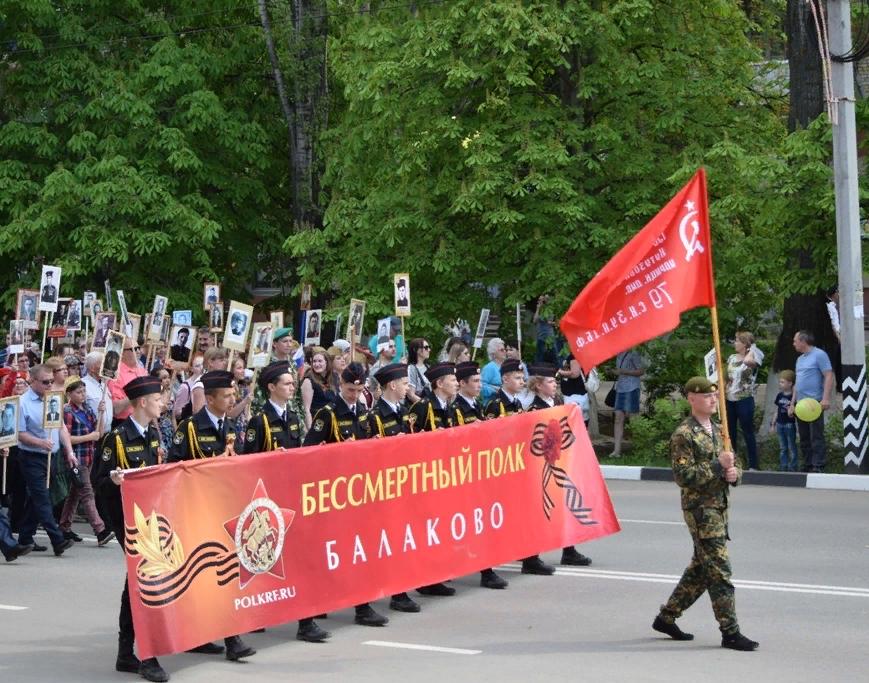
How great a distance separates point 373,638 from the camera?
1052 cm

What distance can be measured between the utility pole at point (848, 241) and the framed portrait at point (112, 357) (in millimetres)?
9181

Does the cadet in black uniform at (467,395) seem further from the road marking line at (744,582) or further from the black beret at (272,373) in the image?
the black beret at (272,373)

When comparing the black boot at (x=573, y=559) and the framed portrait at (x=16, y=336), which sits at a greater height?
the framed portrait at (x=16, y=336)

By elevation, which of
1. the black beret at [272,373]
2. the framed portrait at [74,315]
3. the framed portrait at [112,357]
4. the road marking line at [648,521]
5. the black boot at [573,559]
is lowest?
the black boot at [573,559]

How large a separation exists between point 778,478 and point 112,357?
341 inches

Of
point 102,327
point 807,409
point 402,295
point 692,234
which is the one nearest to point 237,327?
point 102,327

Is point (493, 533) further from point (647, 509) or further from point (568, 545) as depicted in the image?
point (647, 509)

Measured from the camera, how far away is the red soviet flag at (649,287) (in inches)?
409

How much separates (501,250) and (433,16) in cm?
377

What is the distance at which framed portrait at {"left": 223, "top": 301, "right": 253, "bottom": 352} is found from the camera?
18359mm

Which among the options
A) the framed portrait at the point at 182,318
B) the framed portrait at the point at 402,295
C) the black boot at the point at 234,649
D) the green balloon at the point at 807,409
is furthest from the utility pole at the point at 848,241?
the black boot at the point at 234,649

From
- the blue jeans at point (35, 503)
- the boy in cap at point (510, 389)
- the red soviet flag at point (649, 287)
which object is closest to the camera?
the red soviet flag at point (649, 287)

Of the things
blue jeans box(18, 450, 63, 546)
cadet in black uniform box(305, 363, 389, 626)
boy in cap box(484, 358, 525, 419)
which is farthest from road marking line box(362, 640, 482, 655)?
blue jeans box(18, 450, 63, 546)

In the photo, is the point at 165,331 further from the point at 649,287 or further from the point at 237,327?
the point at 649,287
